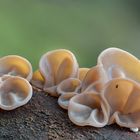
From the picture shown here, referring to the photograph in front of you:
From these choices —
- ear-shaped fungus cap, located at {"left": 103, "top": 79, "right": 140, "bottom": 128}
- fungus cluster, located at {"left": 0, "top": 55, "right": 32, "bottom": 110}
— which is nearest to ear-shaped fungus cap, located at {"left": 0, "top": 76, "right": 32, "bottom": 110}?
fungus cluster, located at {"left": 0, "top": 55, "right": 32, "bottom": 110}

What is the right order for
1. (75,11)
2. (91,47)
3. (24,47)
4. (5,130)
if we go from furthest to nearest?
1. (75,11)
2. (91,47)
3. (24,47)
4. (5,130)

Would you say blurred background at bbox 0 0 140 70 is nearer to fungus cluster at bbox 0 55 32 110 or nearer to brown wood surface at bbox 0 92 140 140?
fungus cluster at bbox 0 55 32 110

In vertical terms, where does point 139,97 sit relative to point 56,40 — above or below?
above

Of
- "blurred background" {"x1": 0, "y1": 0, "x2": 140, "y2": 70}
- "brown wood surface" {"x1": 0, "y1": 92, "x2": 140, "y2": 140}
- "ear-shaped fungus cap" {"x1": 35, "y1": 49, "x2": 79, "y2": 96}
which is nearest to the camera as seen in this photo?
"brown wood surface" {"x1": 0, "y1": 92, "x2": 140, "y2": 140}

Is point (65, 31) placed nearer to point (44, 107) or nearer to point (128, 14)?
point (128, 14)

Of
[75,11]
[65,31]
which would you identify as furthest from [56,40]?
[75,11]

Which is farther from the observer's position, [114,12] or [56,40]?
[114,12]
